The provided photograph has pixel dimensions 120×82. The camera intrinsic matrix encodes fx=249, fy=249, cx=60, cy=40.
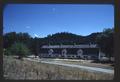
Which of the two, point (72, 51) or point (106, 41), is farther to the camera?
point (72, 51)

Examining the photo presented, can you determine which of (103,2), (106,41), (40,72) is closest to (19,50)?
(40,72)

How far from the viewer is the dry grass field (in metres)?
3.51

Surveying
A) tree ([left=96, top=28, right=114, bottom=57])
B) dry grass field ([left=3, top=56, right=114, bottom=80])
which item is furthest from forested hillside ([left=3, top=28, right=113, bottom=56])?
dry grass field ([left=3, top=56, right=114, bottom=80])

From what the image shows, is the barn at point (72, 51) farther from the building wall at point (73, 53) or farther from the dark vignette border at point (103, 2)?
the dark vignette border at point (103, 2)

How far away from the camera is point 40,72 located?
3.60m

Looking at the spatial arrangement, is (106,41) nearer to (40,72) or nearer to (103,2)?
(103,2)

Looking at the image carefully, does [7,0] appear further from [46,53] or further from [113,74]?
[113,74]

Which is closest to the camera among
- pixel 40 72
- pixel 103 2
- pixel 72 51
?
pixel 103 2

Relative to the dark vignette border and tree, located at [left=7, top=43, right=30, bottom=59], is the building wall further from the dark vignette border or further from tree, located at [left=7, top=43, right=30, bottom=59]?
the dark vignette border

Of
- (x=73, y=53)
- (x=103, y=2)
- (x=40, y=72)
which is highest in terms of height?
(x=103, y=2)

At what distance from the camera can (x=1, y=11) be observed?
3.46 meters

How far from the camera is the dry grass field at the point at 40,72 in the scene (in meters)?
3.51

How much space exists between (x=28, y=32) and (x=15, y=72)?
1.98 ft

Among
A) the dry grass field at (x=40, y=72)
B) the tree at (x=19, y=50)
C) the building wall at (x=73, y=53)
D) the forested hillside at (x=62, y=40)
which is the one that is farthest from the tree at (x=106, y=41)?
the tree at (x=19, y=50)
